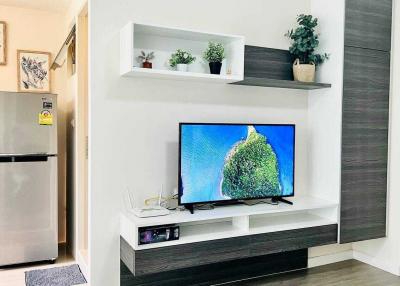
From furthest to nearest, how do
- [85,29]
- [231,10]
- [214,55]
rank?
[85,29], [231,10], [214,55]

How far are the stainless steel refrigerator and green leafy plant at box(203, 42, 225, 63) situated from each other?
169 centimetres

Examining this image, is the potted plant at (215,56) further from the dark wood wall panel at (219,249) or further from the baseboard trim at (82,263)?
the baseboard trim at (82,263)

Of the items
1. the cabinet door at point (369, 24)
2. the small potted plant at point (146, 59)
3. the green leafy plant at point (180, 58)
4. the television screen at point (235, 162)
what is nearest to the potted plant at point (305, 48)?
the cabinet door at point (369, 24)

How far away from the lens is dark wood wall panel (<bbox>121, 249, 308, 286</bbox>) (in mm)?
2822

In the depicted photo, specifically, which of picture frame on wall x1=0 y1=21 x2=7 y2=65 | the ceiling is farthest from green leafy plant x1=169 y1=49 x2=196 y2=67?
picture frame on wall x1=0 y1=21 x2=7 y2=65

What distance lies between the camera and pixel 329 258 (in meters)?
3.59

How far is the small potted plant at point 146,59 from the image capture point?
2707 millimetres

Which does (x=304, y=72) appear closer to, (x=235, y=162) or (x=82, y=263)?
(x=235, y=162)

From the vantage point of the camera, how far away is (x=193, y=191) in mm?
2770

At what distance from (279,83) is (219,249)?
1.41m

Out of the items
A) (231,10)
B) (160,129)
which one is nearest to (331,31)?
(231,10)

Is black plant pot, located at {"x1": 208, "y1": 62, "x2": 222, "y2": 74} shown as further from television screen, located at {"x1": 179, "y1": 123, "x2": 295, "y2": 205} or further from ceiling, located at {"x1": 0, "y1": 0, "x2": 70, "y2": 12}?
ceiling, located at {"x1": 0, "y1": 0, "x2": 70, "y2": 12}

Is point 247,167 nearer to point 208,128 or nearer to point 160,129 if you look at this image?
point 208,128

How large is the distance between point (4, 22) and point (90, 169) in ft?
7.99
